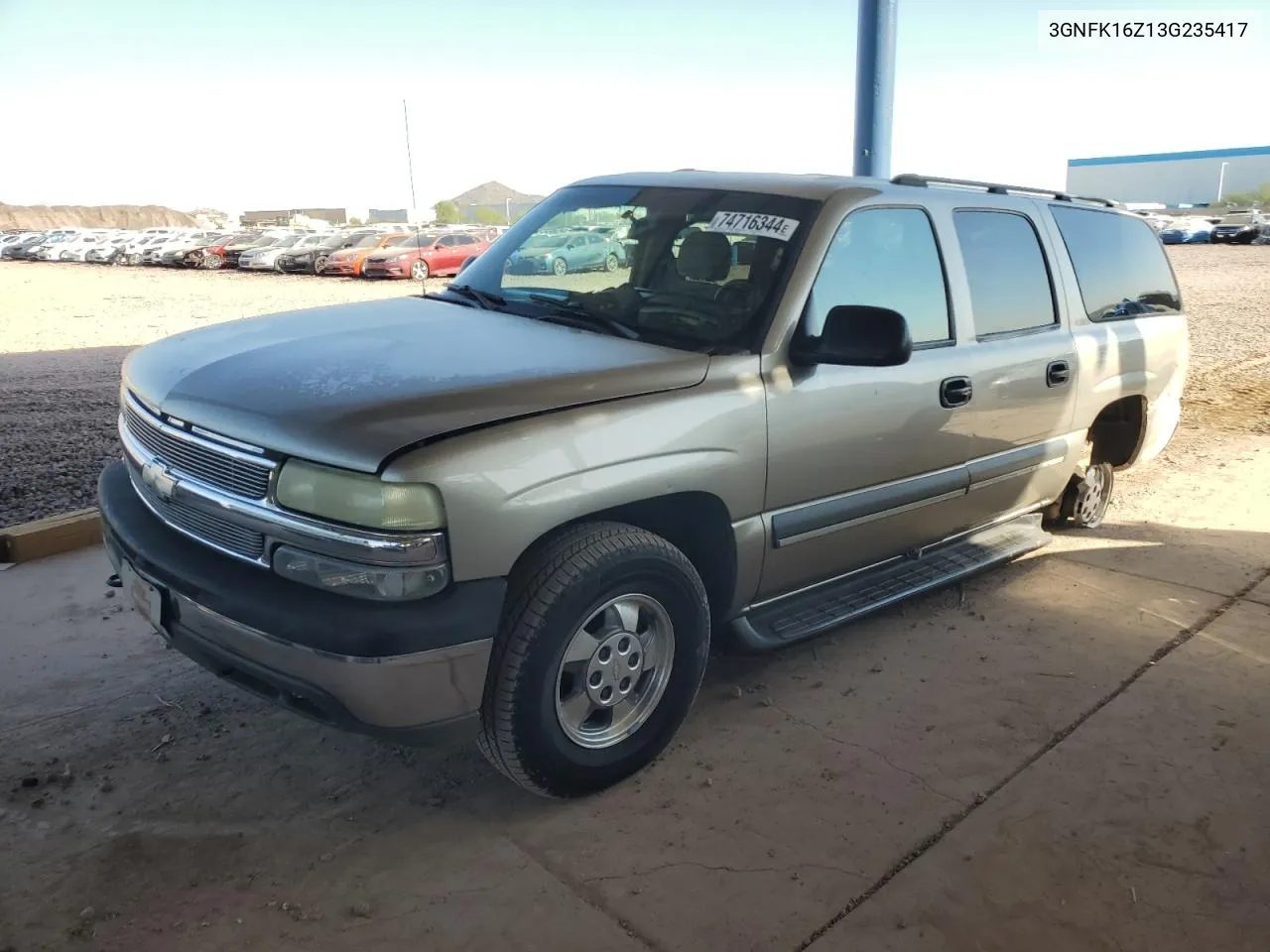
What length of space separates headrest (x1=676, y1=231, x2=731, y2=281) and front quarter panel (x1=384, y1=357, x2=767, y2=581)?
472 millimetres

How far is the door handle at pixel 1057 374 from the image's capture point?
4.46 m

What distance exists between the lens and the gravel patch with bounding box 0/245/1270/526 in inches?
271

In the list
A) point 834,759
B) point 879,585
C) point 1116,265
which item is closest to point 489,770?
point 834,759

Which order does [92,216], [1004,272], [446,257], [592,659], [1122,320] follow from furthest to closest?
[92,216]
[446,257]
[1122,320]
[1004,272]
[592,659]

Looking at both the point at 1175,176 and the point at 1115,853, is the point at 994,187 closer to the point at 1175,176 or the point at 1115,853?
the point at 1115,853

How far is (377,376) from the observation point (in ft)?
9.41

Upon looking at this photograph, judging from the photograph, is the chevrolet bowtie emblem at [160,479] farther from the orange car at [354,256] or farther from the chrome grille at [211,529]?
the orange car at [354,256]

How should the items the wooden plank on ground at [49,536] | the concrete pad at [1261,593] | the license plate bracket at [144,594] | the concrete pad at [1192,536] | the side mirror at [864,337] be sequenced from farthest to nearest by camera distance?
the concrete pad at [1192,536], the wooden plank on ground at [49,536], the concrete pad at [1261,593], the side mirror at [864,337], the license plate bracket at [144,594]

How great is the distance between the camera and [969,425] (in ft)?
13.4

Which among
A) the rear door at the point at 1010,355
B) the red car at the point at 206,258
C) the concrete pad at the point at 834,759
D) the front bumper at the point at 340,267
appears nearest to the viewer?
the concrete pad at the point at 834,759

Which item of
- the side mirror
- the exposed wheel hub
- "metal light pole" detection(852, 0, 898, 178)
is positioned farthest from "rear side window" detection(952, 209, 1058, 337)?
"metal light pole" detection(852, 0, 898, 178)

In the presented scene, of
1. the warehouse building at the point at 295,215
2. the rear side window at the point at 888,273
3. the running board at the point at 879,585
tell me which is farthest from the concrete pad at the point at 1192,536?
the warehouse building at the point at 295,215

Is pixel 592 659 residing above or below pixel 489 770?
above

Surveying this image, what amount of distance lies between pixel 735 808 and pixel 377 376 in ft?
5.47
